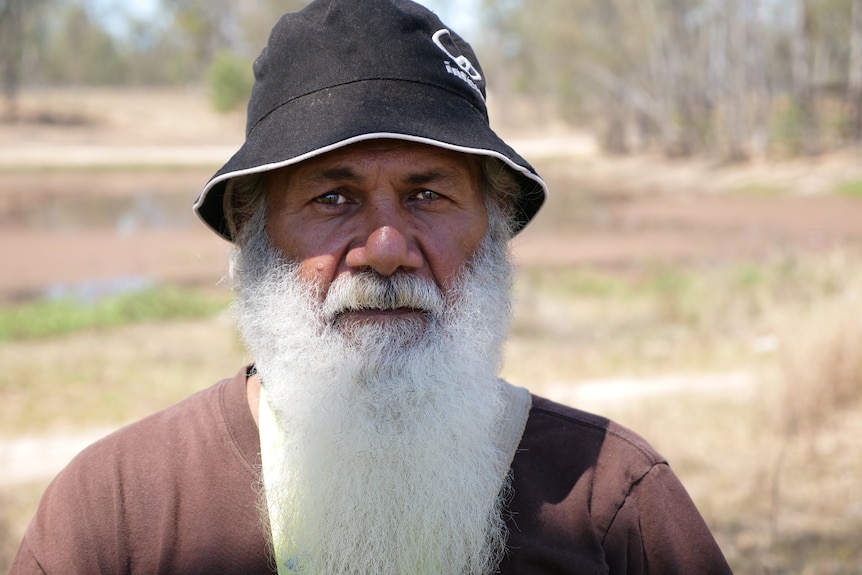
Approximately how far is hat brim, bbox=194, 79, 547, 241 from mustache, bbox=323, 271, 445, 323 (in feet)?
0.82

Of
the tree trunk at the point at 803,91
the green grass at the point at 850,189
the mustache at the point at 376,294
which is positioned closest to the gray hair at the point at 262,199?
the mustache at the point at 376,294

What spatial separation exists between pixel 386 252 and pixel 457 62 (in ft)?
1.42

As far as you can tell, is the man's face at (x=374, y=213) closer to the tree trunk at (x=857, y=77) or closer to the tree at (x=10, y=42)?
the tree trunk at (x=857, y=77)

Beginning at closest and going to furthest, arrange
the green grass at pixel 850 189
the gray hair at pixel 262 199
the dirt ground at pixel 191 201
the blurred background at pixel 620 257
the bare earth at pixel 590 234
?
the gray hair at pixel 262 199 → the bare earth at pixel 590 234 → the blurred background at pixel 620 257 → the dirt ground at pixel 191 201 → the green grass at pixel 850 189

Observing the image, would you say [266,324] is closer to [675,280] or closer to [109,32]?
[675,280]

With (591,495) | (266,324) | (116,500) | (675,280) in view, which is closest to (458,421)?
(591,495)

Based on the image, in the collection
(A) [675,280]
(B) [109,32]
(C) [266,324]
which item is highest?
(B) [109,32]

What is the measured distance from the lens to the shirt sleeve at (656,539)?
172 centimetres

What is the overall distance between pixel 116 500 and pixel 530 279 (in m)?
11.7

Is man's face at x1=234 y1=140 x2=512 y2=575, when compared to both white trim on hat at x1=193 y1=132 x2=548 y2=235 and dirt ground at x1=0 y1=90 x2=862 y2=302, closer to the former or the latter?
white trim on hat at x1=193 y1=132 x2=548 y2=235

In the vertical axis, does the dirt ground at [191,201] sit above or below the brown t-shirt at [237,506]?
above

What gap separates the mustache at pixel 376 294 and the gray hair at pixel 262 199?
0.28 metres

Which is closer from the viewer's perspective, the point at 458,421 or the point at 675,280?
the point at 458,421

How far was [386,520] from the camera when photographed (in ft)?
5.79
